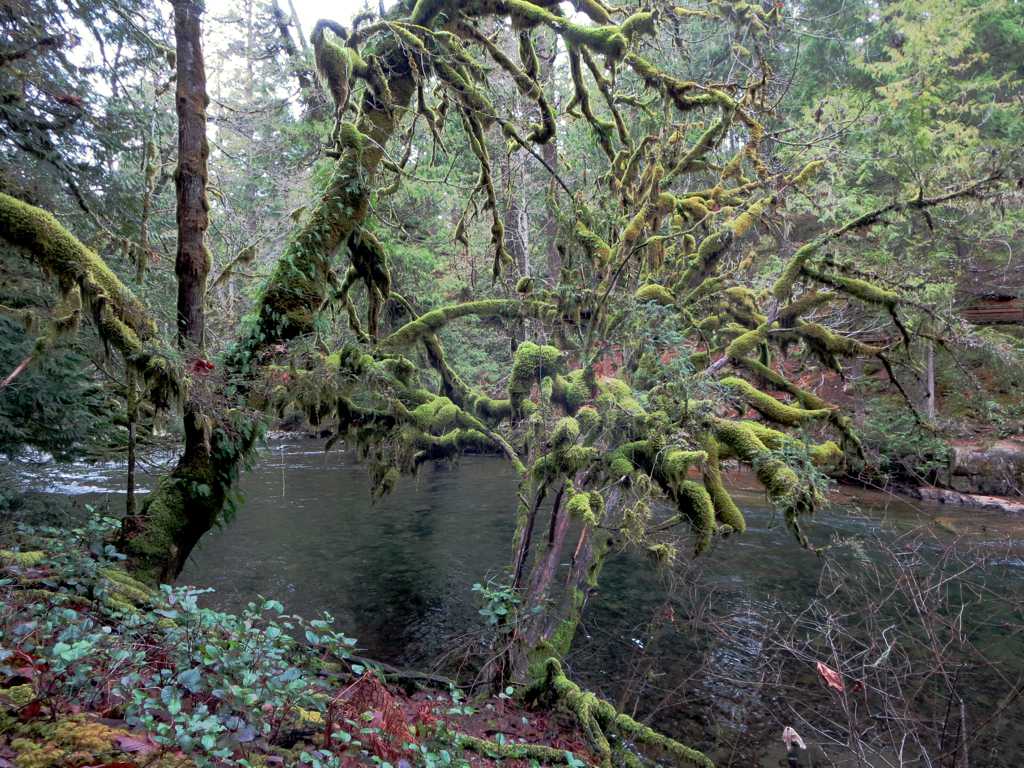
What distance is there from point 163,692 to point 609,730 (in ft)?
12.4

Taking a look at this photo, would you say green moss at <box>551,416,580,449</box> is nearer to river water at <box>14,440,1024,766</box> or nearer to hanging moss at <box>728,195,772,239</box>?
river water at <box>14,440,1024,766</box>

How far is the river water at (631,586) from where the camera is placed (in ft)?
20.1

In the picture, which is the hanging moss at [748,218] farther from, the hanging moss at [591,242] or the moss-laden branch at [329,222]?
the moss-laden branch at [329,222]

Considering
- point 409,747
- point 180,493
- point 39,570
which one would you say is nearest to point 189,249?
point 180,493

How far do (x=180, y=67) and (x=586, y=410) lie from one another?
5.27 metres

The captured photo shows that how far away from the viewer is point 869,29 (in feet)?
68.8

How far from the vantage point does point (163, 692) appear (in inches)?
85.5

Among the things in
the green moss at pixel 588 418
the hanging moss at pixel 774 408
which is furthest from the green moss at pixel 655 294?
the green moss at pixel 588 418

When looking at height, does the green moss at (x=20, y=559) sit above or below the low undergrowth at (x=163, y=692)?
above

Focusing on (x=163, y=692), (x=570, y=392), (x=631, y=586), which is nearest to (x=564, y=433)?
(x=570, y=392)

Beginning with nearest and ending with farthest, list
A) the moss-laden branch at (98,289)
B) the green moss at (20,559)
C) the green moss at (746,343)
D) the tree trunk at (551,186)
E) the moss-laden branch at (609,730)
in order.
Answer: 1. the green moss at (20,559)
2. the moss-laden branch at (98,289)
3. the moss-laden branch at (609,730)
4. the green moss at (746,343)
5. the tree trunk at (551,186)

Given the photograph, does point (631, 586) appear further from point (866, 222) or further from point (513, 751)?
point (866, 222)

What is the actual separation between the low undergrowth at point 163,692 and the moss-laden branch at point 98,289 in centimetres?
120

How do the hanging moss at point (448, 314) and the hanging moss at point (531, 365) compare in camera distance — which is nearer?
the hanging moss at point (531, 365)
